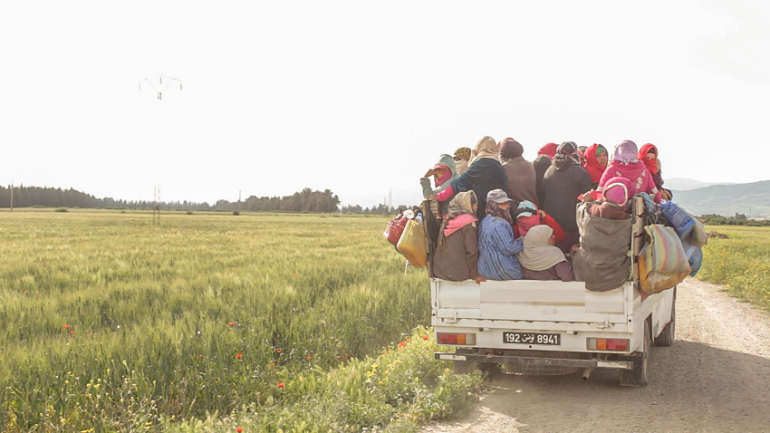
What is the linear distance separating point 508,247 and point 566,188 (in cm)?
134

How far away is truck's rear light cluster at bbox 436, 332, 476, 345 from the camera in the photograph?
23.6ft

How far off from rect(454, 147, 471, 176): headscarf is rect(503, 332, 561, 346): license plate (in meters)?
2.30

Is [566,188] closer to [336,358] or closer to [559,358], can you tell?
[559,358]

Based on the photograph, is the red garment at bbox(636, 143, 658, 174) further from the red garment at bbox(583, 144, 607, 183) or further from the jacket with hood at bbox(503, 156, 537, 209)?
the jacket with hood at bbox(503, 156, 537, 209)

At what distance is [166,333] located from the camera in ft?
24.7


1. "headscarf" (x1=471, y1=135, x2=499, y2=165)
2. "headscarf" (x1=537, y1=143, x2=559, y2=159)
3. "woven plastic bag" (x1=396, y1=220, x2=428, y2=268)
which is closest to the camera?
"woven plastic bag" (x1=396, y1=220, x2=428, y2=268)

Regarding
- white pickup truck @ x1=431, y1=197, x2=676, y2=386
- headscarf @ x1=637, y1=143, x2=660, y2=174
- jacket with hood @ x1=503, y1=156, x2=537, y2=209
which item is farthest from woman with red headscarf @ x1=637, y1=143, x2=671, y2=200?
white pickup truck @ x1=431, y1=197, x2=676, y2=386

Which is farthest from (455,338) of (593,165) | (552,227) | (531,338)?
(593,165)

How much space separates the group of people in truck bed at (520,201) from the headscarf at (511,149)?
0.01m

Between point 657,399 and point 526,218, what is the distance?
7.19 ft

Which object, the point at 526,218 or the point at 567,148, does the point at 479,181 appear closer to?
the point at 526,218

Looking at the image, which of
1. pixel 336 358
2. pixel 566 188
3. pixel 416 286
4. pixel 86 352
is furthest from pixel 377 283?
pixel 86 352

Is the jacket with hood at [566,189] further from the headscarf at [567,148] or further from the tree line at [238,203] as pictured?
the tree line at [238,203]

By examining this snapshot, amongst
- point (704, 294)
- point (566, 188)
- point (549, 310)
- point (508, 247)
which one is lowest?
point (704, 294)
